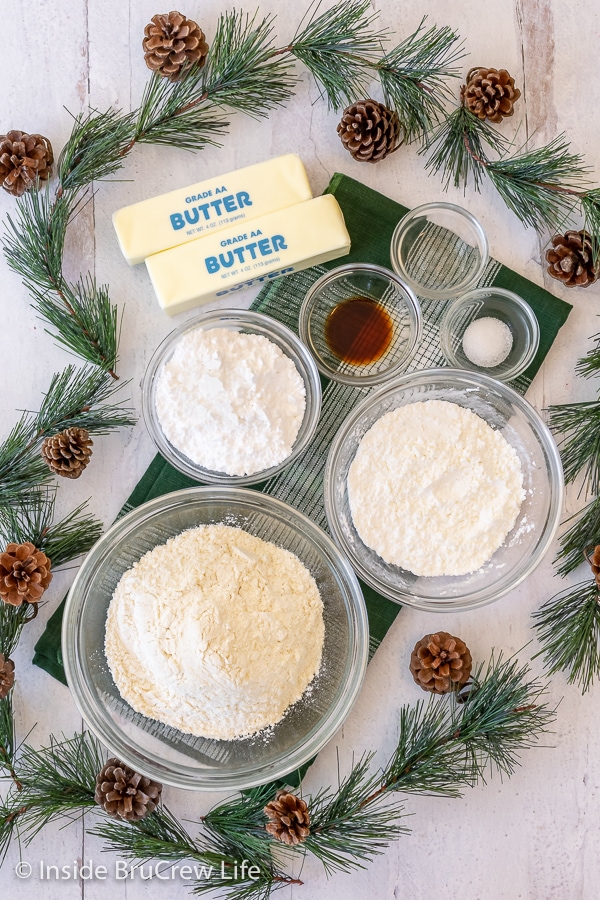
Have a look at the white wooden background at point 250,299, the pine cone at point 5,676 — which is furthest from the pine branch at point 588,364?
the pine cone at point 5,676

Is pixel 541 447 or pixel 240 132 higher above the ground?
pixel 240 132

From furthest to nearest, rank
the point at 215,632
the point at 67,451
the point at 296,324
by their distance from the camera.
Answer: the point at 296,324, the point at 67,451, the point at 215,632

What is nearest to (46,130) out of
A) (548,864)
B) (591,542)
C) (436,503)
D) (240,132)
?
(240,132)

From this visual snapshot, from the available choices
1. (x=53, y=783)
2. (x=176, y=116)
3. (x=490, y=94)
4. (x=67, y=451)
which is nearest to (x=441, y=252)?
(x=490, y=94)

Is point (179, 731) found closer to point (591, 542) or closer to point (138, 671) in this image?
point (138, 671)

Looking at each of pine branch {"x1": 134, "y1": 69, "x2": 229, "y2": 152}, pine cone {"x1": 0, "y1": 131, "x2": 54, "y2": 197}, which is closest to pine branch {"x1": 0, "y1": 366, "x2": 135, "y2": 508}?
pine cone {"x1": 0, "y1": 131, "x2": 54, "y2": 197}

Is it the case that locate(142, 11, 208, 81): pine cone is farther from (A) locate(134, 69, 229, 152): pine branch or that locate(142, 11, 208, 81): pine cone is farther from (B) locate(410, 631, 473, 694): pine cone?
(B) locate(410, 631, 473, 694): pine cone

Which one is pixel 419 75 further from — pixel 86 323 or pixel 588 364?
pixel 86 323
